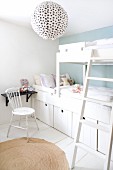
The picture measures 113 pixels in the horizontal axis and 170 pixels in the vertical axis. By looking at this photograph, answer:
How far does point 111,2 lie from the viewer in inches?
81.5

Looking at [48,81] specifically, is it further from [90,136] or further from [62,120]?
[90,136]

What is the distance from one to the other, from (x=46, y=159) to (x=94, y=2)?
7.71ft

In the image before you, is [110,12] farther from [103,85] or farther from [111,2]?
[103,85]

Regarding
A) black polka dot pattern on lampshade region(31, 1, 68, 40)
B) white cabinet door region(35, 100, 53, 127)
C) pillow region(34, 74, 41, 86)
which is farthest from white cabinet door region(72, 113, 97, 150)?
pillow region(34, 74, 41, 86)

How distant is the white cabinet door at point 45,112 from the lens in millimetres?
3243

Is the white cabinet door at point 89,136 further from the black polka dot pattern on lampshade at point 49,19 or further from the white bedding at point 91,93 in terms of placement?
the black polka dot pattern on lampshade at point 49,19

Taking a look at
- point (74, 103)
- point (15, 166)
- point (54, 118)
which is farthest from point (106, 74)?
point (15, 166)

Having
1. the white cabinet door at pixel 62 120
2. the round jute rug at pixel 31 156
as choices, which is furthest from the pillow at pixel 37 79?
the round jute rug at pixel 31 156

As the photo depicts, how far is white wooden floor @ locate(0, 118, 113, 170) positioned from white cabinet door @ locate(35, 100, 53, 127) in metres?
0.12

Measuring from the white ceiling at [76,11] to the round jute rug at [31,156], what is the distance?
7.40ft

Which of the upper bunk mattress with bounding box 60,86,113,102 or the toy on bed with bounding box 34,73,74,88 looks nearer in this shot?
the upper bunk mattress with bounding box 60,86,113,102

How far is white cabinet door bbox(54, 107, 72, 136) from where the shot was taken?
2789 millimetres

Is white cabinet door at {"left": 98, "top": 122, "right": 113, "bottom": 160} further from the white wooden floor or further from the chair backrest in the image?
the chair backrest

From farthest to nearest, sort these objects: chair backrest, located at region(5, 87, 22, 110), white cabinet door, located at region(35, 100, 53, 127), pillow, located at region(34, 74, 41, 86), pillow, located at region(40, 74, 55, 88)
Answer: pillow, located at region(34, 74, 41, 86)
pillow, located at region(40, 74, 55, 88)
white cabinet door, located at region(35, 100, 53, 127)
chair backrest, located at region(5, 87, 22, 110)
